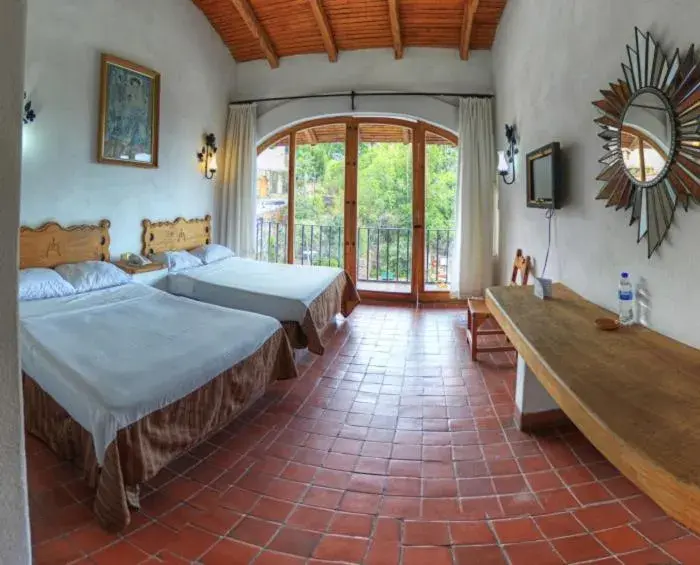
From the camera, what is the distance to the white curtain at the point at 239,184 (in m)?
5.84

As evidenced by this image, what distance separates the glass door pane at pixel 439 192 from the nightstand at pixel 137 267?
10.9ft

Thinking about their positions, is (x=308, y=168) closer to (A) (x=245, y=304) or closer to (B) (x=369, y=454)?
(A) (x=245, y=304)

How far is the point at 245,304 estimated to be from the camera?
3514 millimetres

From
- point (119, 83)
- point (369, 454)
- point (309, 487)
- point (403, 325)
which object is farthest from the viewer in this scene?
point (403, 325)

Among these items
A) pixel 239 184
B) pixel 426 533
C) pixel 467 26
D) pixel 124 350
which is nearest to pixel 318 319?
pixel 124 350

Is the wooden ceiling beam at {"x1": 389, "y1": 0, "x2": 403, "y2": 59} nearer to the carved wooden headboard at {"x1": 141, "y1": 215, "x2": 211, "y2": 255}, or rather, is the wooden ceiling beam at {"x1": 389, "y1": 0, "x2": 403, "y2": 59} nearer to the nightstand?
the carved wooden headboard at {"x1": 141, "y1": 215, "x2": 211, "y2": 255}

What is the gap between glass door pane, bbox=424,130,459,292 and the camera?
5.64m

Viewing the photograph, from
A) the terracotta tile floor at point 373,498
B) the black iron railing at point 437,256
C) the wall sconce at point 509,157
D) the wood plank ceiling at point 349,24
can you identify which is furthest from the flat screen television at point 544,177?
the black iron railing at point 437,256

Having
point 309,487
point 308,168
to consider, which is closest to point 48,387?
point 309,487

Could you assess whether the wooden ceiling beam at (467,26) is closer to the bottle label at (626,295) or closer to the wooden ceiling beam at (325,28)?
the wooden ceiling beam at (325,28)

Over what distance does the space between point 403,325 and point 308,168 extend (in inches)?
107

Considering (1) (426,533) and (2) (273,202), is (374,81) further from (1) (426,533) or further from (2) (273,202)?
(1) (426,533)

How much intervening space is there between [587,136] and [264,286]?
258cm

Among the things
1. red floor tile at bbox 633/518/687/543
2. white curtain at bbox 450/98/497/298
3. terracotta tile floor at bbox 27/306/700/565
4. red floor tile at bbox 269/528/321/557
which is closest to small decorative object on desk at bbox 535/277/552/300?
terracotta tile floor at bbox 27/306/700/565
